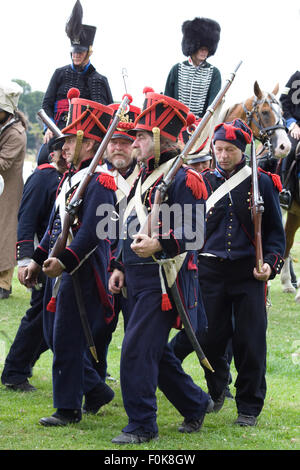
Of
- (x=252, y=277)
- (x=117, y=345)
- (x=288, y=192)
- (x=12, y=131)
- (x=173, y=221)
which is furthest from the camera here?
(x=288, y=192)

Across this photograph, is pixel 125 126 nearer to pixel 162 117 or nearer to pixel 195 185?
pixel 162 117

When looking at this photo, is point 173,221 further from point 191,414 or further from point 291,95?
point 291,95

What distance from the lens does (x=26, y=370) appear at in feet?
22.7

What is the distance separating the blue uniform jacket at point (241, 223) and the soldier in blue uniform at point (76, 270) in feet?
2.66

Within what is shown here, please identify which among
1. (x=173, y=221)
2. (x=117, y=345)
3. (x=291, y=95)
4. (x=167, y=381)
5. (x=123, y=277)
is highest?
(x=291, y=95)

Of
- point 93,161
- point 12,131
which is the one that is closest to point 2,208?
point 12,131

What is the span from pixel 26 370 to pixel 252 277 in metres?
2.03

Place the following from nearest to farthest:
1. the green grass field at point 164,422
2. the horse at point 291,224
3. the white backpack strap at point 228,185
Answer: the green grass field at point 164,422 < the white backpack strap at point 228,185 < the horse at point 291,224

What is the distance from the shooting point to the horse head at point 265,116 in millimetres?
9531

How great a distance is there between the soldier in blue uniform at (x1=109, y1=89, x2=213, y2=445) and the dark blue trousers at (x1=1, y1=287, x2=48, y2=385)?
136 cm

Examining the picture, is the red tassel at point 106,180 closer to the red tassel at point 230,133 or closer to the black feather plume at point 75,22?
the red tassel at point 230,133

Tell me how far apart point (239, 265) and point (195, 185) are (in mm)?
975

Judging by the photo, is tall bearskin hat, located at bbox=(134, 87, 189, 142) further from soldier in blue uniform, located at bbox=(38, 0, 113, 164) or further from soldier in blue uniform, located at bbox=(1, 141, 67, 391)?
soldier in blue uniform, located at bbox=(38, 0, 113, 164)

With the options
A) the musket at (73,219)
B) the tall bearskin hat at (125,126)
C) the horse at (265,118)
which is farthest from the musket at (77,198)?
the horse at (265,118)
